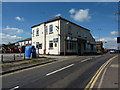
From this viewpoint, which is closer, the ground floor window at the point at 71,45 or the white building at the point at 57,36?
the white building at the point at 57,36

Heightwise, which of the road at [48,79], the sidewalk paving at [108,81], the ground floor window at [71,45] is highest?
the ground floor window at [71,45]

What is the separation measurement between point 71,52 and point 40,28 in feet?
39.2

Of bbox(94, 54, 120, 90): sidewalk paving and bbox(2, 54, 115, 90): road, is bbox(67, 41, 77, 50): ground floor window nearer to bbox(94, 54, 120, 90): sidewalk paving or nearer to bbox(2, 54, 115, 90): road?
bbox(2, 54, 115, 90): road

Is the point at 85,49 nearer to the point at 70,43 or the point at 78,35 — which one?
the point at 78,35

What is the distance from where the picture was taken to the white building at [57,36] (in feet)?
95.9

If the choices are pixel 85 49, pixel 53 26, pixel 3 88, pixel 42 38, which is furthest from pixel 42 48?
pixel 3 88

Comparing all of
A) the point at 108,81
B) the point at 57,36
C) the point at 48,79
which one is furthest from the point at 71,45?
the point at 108,81

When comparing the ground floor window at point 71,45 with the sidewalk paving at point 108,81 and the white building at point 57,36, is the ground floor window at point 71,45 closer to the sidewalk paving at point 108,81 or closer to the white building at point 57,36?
the white building at point 57,36

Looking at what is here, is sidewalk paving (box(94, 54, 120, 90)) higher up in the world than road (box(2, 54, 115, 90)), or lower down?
higher up

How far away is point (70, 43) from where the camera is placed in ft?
104

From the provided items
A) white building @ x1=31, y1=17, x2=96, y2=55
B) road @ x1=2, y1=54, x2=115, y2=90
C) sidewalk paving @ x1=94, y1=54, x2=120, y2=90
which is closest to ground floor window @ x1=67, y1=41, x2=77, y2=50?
white building @ x1=31, y1=17, x2=96, y2=55

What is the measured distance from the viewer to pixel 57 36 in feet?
96.4

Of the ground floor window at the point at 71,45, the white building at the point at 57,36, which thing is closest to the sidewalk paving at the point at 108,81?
the white building at the point at 57,36

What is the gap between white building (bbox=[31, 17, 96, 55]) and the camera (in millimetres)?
29219
